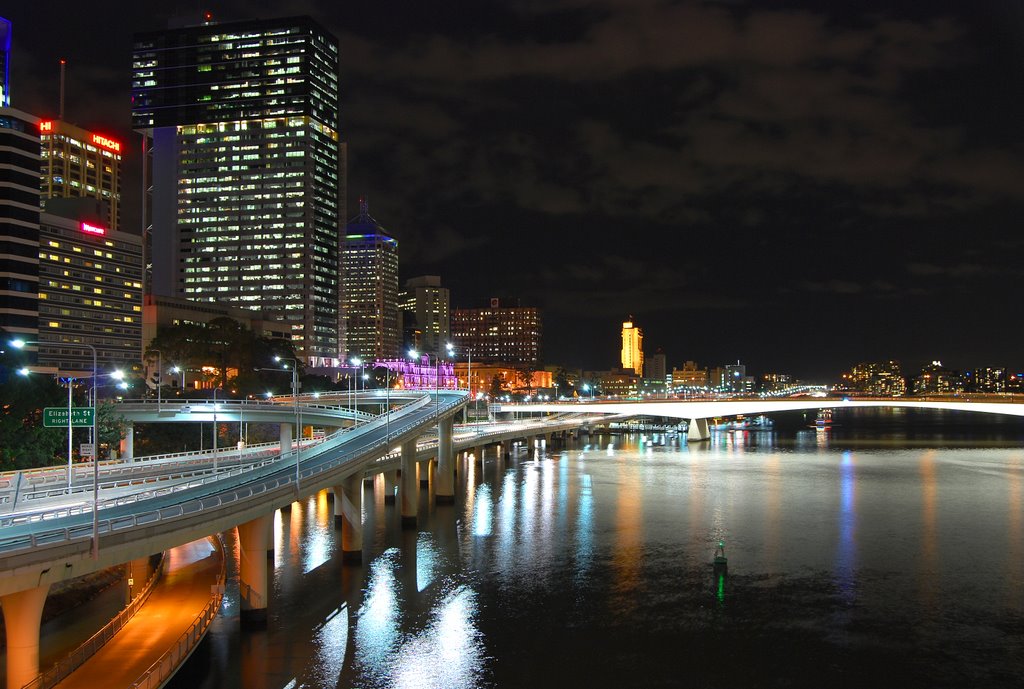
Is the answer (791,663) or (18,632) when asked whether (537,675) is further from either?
(18,632)

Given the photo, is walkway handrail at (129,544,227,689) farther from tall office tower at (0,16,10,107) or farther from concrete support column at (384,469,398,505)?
tall office tower at (0,16,10,107)

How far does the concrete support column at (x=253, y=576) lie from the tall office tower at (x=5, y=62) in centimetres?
14006

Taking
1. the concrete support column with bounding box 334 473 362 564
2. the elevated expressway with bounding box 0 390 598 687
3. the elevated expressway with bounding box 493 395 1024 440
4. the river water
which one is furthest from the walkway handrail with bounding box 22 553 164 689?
the elevated expressway with bounding box 493 395 1024 440

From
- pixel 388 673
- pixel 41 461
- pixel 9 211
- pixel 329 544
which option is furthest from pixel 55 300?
pixel 388 673

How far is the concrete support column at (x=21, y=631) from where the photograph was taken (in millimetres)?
28141

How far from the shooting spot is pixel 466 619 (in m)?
45.5

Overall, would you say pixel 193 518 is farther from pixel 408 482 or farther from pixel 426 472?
pixel 426 472

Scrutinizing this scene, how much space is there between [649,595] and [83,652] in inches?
1167

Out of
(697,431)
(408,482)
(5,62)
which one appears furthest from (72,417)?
(697,431)

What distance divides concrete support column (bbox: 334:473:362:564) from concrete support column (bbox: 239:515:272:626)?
49.6 ft

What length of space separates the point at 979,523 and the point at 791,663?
42.2 metres

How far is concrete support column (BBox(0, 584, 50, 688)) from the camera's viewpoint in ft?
92.3

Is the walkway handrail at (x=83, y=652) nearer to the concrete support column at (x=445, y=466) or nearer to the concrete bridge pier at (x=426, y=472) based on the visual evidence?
the concrete support column at (x=445, y=466)

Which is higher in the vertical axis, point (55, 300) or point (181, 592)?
point (55, 300)
